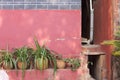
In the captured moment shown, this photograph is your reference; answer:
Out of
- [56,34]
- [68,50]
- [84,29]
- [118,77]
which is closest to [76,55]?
[68,50]

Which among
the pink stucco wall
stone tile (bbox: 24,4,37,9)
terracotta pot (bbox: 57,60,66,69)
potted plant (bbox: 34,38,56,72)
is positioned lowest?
terracotta pot (bbox: 57,60,66,69)

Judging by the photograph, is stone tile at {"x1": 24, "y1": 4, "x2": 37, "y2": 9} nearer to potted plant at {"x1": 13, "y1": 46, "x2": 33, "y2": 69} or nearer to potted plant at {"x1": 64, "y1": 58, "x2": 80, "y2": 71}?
potted plant at {"x1": 13, "y1": 46, "x2": 33, "y2": 69}

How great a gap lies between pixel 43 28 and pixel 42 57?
2.55 ft

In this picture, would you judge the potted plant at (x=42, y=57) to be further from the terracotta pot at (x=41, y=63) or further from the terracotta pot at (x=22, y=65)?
the terracotta pot at (x=22, y=65)

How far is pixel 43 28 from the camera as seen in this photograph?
738cm

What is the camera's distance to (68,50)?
7.41 meters

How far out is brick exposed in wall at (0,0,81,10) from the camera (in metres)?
7.33

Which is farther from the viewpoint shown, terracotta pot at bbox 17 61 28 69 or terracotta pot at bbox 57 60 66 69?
terracotta pot at bbox 57 60 66 69

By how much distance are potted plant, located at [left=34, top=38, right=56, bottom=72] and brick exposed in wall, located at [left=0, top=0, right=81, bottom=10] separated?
2.87 feet

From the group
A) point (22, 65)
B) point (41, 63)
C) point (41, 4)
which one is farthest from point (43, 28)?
point (22, 65)

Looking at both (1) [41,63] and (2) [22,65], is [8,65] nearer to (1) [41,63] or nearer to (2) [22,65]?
(2) [22,65]

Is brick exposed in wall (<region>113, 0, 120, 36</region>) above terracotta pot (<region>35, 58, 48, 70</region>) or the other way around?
above

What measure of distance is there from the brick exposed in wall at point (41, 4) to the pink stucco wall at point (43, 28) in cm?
9

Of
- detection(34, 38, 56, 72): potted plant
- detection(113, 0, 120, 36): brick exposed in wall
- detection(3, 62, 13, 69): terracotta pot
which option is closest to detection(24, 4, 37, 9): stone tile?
detection(34, 38, 56, 72): potted plant
